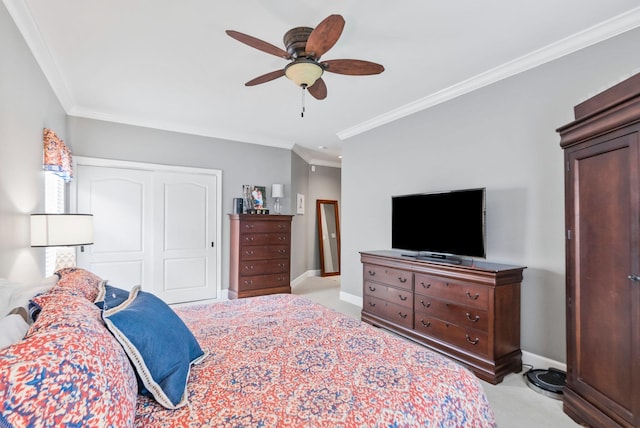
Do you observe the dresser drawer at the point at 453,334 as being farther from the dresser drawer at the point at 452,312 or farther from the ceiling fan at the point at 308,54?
the ceiling fan at the point at 308,54

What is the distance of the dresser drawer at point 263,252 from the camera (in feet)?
15.6

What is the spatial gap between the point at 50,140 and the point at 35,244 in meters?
1.16

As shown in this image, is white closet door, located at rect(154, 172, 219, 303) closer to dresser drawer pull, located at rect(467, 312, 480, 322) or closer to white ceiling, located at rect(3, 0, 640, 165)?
white ceiling, located at rect(3, 0, 640, 165)

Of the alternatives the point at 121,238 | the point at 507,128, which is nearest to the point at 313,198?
the point at 121,238

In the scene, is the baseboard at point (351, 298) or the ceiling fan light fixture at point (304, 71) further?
the baseboard at point (351, 298)

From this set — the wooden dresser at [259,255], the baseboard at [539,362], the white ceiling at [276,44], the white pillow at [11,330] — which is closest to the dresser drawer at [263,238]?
the wooden dresser at [259,255]

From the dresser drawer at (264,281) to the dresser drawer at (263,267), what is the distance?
63 mm

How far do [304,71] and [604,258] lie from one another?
7.25 ft

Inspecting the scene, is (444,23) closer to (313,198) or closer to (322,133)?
(322,133)

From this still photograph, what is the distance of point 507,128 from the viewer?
292 centimetres

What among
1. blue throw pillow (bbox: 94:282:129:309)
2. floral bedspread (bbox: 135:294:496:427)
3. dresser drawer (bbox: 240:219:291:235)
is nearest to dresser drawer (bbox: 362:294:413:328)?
floral bedspread (bbox: 135:294:496:427)

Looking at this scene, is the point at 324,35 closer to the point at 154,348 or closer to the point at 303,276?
the point at 154,348

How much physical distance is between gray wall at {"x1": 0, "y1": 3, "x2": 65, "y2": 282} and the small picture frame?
2654mm

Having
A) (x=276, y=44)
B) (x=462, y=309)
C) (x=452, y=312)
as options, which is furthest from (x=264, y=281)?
(x=276, y=44)
